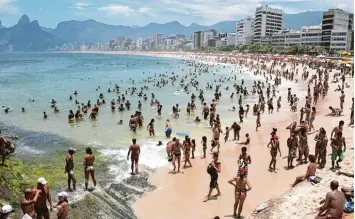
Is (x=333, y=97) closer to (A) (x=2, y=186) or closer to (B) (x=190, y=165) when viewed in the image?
(B) (x=190, y=165)

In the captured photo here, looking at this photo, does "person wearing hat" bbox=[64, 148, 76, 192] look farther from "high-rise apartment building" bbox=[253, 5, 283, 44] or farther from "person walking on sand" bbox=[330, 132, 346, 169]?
"high-rise apartment building" bbox=[253, 5, 283, 44]

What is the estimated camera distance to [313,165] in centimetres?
934

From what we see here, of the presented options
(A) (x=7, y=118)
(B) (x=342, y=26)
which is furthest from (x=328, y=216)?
(B) (x=342, y=26)

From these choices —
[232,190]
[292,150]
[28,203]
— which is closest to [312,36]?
[292,150]

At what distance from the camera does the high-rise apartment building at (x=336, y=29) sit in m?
94.8

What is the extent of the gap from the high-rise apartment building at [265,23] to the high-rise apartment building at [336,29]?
3594 centimetres

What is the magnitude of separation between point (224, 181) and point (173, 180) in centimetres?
177

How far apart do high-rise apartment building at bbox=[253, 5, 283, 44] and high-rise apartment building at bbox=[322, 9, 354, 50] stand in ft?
118

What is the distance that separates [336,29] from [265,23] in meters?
47.6

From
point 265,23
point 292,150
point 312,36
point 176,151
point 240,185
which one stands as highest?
point 265,23

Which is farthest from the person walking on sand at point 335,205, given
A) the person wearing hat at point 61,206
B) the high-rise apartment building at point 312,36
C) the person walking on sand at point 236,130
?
the high-rise apartment building at point 312,36

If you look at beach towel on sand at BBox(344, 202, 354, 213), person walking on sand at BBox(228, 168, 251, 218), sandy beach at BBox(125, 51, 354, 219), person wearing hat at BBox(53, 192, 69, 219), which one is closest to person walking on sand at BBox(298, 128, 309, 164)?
sandy beach at BBox(125, 51, 354, 219)

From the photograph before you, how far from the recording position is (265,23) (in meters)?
148

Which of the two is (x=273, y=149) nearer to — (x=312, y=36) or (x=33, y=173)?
(x=33, y=173)
